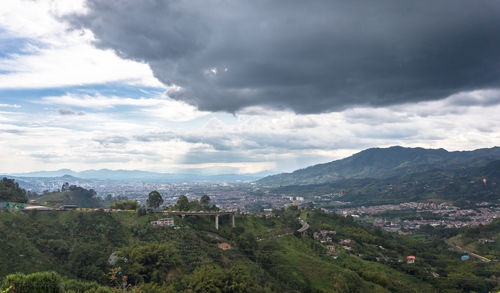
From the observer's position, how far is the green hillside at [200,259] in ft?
124

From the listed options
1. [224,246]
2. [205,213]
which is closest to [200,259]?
[224,246]

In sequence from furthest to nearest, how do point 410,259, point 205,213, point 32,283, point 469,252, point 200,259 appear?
point 469,252 → point 410,259 → point 205,213 → point 200,259 → point 32,283

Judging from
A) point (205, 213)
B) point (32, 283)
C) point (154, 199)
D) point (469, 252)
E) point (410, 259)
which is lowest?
point (469, 252)

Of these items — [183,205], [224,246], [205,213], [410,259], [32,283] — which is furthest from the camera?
[183,205]

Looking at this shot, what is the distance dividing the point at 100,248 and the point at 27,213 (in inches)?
908

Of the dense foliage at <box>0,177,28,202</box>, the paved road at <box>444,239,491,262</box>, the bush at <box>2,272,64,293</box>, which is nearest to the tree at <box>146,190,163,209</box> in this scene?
the dense foliage at <box>0,177,28,202</box>

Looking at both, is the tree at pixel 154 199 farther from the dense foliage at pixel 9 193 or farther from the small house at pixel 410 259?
the small house at pixel 410 259

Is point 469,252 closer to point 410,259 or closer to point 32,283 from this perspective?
point 410,259

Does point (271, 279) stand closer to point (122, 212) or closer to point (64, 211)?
point (122, 212)

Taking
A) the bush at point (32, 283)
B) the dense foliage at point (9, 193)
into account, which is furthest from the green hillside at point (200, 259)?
the dense foliage at point (9, 193)

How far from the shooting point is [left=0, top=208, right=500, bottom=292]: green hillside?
3769cm

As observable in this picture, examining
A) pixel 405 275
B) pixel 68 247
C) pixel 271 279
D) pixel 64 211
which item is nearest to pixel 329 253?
pixel 405 275

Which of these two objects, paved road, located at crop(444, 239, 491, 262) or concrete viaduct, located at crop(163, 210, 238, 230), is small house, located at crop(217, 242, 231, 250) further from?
paved road, located at crop(444, 239, 491, 262)

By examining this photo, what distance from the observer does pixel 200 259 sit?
153 ft
